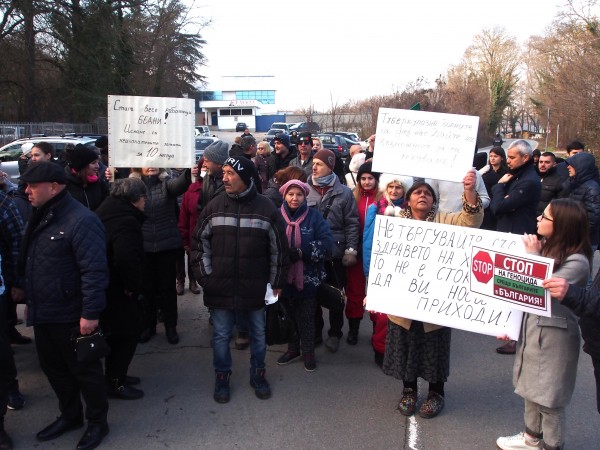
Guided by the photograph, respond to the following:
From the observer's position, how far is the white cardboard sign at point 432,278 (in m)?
3.26

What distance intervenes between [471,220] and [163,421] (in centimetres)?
281

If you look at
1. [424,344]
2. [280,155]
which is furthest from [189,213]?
[424,344]

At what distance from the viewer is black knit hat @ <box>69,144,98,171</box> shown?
467 centimetres

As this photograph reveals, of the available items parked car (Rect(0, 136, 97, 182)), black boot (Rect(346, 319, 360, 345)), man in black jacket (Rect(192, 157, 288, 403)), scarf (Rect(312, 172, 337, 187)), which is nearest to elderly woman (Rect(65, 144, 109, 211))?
man in black jacket (Rect(192, 157, 288, 403))

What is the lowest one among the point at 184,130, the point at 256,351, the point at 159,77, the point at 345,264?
the point at 256,351

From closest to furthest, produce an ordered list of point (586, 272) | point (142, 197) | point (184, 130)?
point (586, 272)
point (142, 197)
point (184, 130)

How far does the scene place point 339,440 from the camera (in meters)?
3.52

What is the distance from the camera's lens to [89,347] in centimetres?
330

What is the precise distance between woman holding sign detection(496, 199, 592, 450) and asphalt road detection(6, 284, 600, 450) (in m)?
0.61

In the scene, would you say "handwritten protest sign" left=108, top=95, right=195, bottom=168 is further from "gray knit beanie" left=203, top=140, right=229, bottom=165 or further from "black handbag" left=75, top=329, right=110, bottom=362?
"black handbag" left=75, top=329, right=110, bottom=362

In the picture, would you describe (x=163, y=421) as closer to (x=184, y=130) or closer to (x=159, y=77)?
(x=184, y=130)

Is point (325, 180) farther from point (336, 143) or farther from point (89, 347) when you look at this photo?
point (336, 143)

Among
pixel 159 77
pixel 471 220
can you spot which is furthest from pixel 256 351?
pixel 159 77

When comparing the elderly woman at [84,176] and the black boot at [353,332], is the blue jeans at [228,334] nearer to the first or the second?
the black boot at [353,332]
